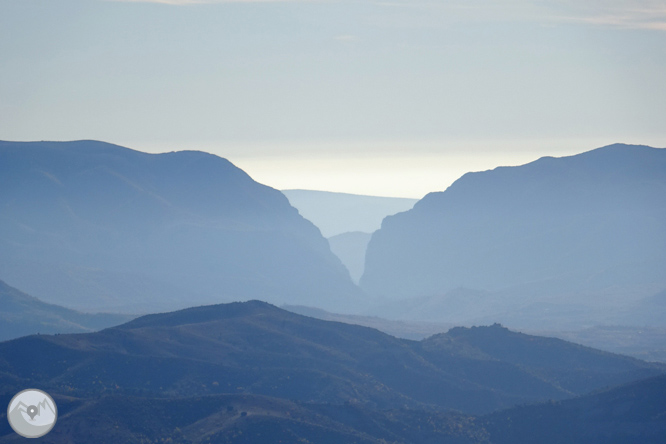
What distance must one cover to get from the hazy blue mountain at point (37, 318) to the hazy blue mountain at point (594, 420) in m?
97.9

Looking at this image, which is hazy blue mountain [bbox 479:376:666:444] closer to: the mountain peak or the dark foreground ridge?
the dark foreground ridge

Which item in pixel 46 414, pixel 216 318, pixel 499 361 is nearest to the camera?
pixel 46 414

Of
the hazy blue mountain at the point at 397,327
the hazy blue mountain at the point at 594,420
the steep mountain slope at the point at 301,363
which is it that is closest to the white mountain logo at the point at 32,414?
the steep mountain slope at the point at 301,363

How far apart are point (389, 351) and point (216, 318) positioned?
20.8 m

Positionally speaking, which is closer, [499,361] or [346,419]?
[346,419]

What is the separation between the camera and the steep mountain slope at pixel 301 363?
84.2 metres

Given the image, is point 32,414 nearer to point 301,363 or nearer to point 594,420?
point 301,363

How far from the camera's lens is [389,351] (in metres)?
104

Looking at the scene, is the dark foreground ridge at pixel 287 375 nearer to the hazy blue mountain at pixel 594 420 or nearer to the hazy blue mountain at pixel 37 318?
the hazy blue mountain at pixel 594 420

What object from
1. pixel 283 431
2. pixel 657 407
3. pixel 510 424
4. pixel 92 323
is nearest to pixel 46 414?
pixel 283 431

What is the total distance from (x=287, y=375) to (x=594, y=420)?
28.2 metres

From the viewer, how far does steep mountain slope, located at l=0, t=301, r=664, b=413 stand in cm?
8419

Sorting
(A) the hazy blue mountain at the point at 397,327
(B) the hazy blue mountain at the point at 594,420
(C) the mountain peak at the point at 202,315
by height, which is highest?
(C) the mountain peak at the point at 202,315

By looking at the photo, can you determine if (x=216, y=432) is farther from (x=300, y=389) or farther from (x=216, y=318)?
(x=216, y=318)
